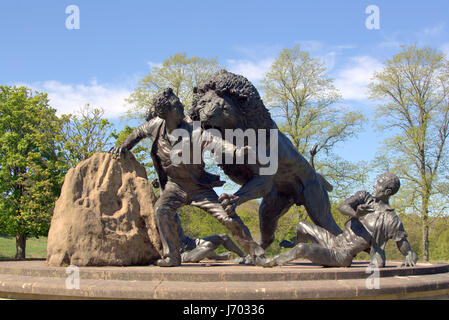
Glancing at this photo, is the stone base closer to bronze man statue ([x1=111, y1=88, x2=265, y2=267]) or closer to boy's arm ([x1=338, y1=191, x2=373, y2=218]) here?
boy's arm ([x1=338, y1=191, x2=373, y2=218])

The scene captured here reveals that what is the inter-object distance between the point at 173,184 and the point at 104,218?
3.45 feet

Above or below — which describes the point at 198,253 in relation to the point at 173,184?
below

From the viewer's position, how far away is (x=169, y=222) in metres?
5.88

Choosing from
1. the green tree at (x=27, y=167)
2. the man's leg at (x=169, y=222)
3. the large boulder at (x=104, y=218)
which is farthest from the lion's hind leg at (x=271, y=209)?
the green tree at (x=27, y=167)

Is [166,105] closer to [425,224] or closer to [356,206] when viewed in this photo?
[356,206]

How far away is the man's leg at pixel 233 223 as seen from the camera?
5766 millimetres

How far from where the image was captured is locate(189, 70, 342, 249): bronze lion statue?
618 cm

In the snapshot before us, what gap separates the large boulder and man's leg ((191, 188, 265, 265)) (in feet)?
2.43

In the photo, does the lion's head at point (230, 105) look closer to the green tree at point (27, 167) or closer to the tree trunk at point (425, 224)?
the green tree at point (27, 167)

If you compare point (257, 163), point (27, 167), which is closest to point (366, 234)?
point (257, 163)

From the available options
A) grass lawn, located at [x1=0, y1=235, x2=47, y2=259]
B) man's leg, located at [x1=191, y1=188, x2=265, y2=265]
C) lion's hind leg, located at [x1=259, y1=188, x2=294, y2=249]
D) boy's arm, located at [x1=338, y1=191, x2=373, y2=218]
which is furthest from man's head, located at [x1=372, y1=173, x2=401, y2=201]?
grass lawn, located at [x1=0, y1=235, x2=47, y2=259]
